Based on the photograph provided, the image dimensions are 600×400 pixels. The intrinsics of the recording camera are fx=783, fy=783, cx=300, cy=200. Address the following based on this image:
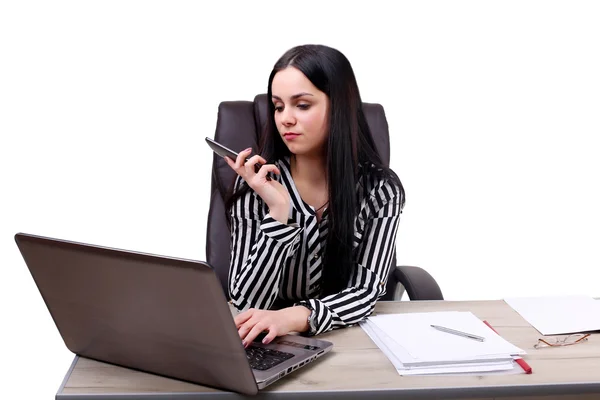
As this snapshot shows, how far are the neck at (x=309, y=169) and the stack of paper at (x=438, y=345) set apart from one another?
1.63 feet

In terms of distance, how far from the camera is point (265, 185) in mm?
2088

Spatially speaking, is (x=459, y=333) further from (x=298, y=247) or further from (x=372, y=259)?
(x=298, y=247)

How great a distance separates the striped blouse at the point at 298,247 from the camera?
216cm

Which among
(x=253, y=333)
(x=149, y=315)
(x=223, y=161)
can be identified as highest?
(x=223, y=161)

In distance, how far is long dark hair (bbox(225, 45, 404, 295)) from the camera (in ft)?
7.21

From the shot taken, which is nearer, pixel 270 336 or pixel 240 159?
pixel 270 336

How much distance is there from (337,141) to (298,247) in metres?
0.34

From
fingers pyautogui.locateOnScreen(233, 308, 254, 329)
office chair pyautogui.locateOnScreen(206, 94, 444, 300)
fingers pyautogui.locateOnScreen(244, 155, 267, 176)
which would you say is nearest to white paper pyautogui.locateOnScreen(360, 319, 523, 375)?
fingers pyautogui.locateOnScreen(233, 308, 254, 329)

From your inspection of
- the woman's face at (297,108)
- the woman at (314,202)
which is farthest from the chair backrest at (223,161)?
the woman's face at (297,108)

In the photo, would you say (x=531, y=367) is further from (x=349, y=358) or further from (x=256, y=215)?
(x=256, y=215)

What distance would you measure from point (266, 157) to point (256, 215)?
7.5 inches

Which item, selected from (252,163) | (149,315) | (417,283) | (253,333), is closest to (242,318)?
(253,333)

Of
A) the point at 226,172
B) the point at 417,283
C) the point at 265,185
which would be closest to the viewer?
the point at 265,185

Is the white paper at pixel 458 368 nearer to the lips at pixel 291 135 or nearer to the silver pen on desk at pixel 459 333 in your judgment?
the silver pen on desk at pixel 459 333
